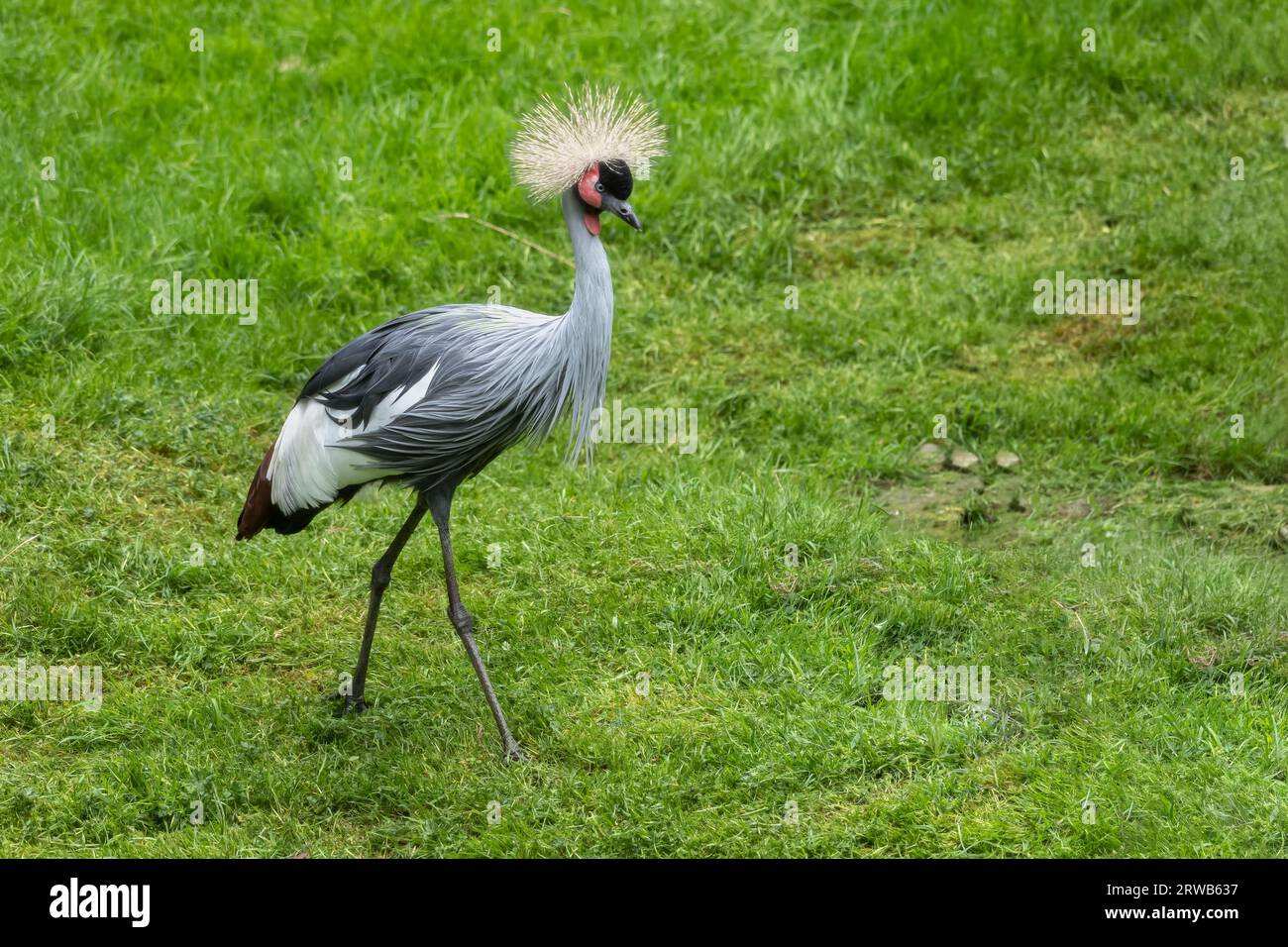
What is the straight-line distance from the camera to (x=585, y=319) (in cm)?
533

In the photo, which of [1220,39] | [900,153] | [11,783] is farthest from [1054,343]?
[11,783]

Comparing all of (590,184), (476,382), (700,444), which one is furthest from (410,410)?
(700,444)

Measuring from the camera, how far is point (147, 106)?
9195mm

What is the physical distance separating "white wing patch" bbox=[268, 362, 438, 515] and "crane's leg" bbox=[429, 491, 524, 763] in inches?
8.9

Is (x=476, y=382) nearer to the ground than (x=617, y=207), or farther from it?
nearer to the ground

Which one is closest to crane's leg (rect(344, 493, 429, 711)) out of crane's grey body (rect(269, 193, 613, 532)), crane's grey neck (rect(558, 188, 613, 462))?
crane's grey body (rect(269, 193, 613, 532))

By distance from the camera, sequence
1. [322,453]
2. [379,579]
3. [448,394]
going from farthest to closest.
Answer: [379,579]
[322,453]
[448,394]

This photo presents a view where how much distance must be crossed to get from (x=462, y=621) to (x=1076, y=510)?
2.98 metres

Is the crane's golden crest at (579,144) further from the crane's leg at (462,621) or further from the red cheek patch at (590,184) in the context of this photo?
the crane's leg at (462,621)

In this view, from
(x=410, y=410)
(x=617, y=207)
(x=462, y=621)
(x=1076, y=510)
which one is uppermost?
(x=617, y=207)

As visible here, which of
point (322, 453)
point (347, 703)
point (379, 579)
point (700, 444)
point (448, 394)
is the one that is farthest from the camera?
point (700, 444)

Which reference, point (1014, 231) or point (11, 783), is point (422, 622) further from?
point (1014, 231)

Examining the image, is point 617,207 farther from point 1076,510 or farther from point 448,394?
point 1076,510

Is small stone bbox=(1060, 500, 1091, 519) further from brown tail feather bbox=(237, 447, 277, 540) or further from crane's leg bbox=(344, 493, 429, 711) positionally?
brown tail feather bbox=(237, 447, 277, 540)
